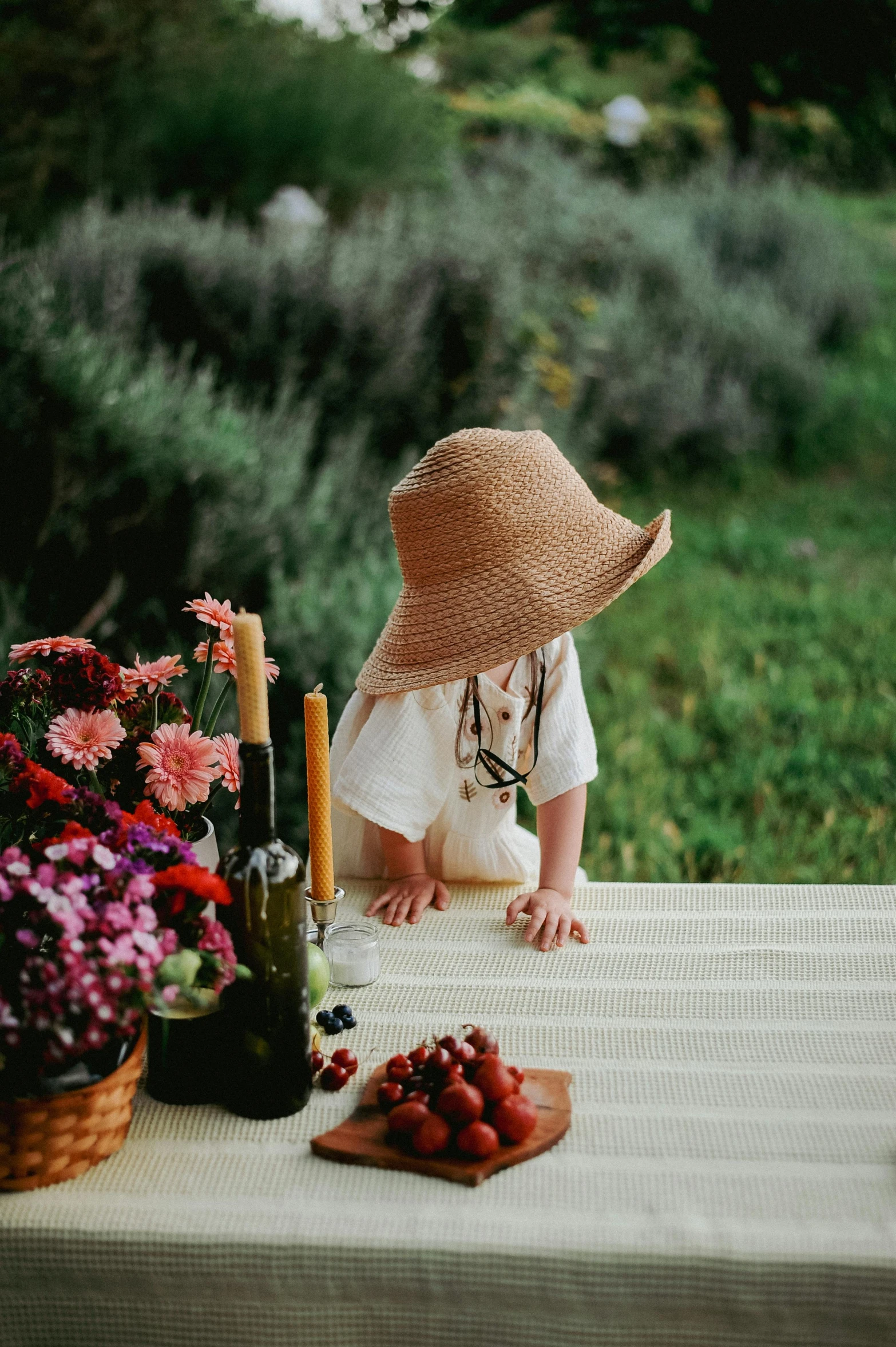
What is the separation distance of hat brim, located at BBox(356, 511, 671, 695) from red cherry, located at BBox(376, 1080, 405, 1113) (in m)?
0.65

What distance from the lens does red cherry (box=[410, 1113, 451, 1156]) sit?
115cm

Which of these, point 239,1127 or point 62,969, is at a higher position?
point 62,969

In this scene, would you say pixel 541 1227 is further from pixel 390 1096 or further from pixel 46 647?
pixel 46 647

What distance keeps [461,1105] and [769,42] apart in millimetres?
16121

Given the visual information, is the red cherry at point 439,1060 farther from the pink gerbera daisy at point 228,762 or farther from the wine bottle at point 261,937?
the pink gerbera daisy at point 228,762

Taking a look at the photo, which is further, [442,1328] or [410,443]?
[410,443]

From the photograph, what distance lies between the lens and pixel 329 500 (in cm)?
446

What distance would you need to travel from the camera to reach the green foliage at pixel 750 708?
3500 millimetres

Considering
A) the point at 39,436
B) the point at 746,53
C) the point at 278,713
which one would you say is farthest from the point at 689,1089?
the point at 746,53

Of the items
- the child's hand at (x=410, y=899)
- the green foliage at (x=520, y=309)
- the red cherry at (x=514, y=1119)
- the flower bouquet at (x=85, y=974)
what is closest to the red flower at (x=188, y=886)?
the flower bouquet at (x=85, y=974)

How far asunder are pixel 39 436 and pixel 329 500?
4.25ft

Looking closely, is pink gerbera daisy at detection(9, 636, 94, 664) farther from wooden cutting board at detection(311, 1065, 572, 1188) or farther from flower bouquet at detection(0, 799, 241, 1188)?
wooden cutting board at detection(311, 1065, 572, 1188)

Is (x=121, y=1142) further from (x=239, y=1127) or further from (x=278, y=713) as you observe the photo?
(x=278, y=713)

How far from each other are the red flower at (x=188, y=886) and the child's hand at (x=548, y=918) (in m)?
0.61
